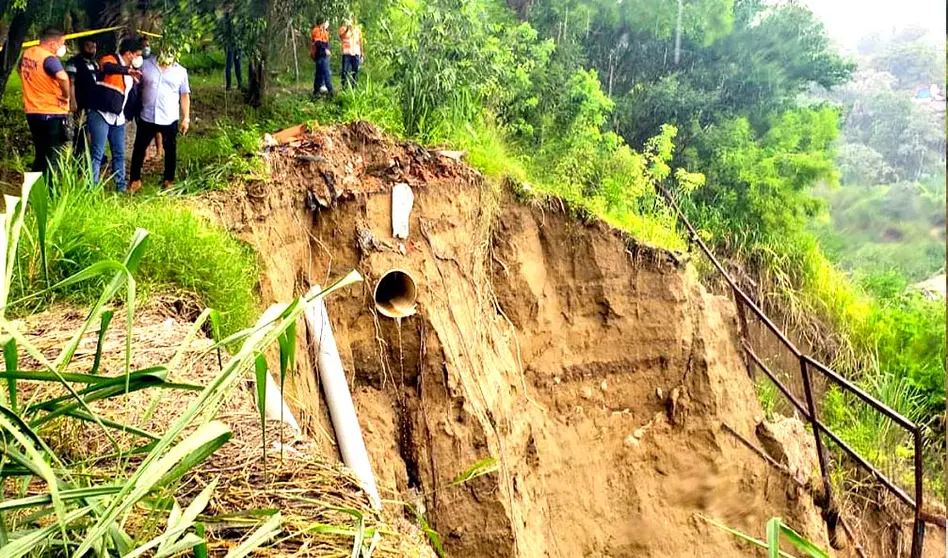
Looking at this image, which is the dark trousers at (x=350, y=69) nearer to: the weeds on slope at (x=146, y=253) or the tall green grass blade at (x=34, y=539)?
the weeds on slope at (x=146, y=253)

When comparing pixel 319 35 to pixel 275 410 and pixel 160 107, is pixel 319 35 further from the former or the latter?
pixel 275 410

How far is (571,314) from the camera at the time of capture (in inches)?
285

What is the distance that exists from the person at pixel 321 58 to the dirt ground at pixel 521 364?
1293mm

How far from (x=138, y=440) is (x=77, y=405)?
515 mm

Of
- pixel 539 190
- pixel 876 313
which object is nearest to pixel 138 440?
pixel 539 190

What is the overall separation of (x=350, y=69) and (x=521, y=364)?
10.7 feet

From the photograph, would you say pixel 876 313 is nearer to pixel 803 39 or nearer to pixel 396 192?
pixel 803 39

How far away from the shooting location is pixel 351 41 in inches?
302

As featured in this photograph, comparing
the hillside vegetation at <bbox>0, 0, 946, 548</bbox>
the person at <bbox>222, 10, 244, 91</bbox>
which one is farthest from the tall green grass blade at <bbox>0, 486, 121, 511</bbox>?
the person at <bbox>222, 10, 244, 91</bbox>

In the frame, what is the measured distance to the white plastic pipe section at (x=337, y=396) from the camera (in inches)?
178

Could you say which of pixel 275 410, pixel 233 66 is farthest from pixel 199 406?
pixel 233 66

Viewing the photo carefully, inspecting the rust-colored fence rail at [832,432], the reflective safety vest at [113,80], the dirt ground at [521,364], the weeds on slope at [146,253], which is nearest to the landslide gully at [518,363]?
the dirt ground at [521,364]

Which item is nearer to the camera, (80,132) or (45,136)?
(45,136)

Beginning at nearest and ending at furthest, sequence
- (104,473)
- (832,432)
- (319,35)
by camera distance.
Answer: (104,473) → (832,432) → (319,35)
